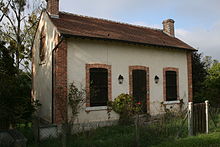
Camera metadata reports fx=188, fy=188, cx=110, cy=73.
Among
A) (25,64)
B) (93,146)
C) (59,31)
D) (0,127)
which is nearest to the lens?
(93,146)

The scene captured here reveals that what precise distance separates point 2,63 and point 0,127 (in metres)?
2.33

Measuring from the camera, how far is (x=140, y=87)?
10352 millimetres

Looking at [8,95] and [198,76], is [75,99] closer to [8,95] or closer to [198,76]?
[8,95]

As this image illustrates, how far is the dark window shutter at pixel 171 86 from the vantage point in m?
11.3

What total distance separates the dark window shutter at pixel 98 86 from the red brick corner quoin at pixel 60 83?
1305 millimetres

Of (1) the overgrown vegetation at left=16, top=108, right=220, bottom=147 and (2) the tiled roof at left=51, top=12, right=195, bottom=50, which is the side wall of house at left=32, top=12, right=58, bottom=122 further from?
(1) the overgrown vegetation at left=16, top=108, right=220, bottom=147

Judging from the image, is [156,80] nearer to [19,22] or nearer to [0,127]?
[0,127]

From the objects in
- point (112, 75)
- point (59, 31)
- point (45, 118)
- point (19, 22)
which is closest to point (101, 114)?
point (112, 75)

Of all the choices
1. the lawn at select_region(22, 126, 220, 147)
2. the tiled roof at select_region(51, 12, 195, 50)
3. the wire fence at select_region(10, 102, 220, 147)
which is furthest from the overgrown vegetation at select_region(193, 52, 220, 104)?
the lawn at select_region(22, 126, 220, 147)

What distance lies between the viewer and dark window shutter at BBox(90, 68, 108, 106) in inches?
351

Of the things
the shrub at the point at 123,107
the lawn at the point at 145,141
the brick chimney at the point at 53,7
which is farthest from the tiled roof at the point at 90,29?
the lawn at the point at 145,141

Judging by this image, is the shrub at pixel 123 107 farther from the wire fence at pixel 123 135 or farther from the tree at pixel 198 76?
the tree at pixel 198 76

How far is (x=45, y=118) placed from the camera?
9.47 meters

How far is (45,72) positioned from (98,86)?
2.92m
